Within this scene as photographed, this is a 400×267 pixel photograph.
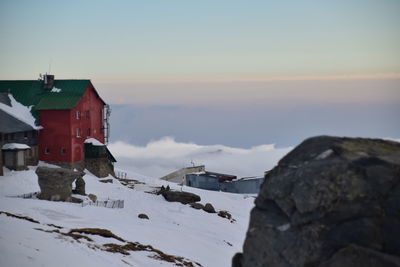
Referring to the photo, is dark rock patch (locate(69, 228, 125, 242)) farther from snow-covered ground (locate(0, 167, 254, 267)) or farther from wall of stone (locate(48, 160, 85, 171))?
wall of stone (locate(48, 160, 85, 171))

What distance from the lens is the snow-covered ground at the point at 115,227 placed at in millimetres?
20422

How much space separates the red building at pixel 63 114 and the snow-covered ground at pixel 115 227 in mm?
7762

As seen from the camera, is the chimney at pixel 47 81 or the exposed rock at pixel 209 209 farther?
the chimney at pixel 47 81

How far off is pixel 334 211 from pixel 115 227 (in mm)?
20444

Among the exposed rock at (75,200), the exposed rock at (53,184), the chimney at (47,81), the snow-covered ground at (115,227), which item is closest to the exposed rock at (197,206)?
the snow-covered ground at (115,227)

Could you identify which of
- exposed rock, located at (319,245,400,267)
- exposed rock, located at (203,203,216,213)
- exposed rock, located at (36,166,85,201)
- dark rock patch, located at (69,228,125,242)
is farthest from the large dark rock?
exposed rock, located at (203,203,216,213)

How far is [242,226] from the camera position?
134 ft

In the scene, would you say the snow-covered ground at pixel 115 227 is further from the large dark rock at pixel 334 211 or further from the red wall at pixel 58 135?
the large dark rock at pixel 334 211

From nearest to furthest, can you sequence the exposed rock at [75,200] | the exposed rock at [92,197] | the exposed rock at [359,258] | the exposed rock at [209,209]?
the exposed rock at [359,258] < the exposed rock at [75,200] < the exposed rock at [92,197] < the exposed rock at [209,209]

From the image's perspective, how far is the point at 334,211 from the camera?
12.0 meters

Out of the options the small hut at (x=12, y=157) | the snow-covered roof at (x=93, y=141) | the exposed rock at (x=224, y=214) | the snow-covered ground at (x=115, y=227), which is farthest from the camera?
the snow-covered roof at (x=93, y=141)

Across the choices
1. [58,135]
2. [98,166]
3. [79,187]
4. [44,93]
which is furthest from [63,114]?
[79,187]

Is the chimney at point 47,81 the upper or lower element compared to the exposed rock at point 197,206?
upper

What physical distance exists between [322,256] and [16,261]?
11578 mm
